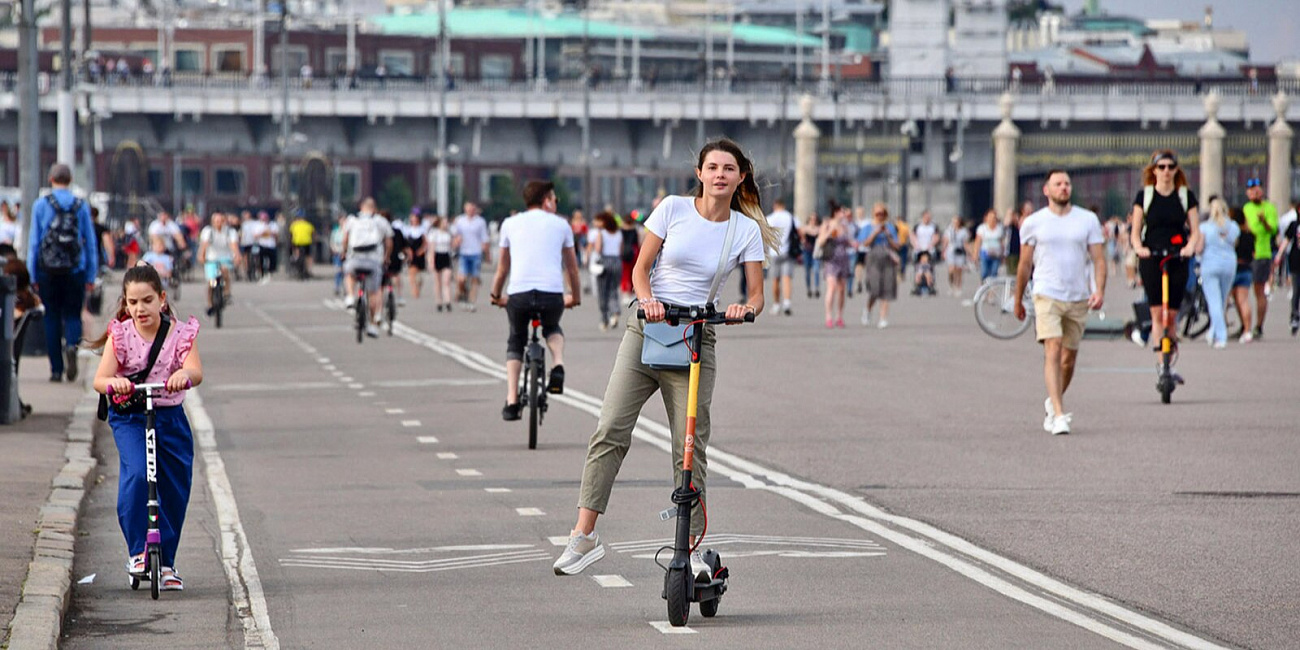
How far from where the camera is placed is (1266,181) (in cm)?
8375

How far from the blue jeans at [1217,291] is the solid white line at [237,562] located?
536 inches

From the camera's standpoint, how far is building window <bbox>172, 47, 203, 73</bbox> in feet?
424

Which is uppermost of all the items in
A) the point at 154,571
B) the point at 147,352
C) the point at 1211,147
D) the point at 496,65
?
the point at 496,65

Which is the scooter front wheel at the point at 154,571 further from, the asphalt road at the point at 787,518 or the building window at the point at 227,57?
the building window at the point at 227,57

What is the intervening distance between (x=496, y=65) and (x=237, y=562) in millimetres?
130308

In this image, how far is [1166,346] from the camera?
17484 mm

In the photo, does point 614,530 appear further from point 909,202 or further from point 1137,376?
point 909,202

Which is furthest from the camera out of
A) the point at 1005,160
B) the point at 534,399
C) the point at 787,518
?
the point at 1005,160

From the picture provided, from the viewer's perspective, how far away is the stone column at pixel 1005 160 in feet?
260

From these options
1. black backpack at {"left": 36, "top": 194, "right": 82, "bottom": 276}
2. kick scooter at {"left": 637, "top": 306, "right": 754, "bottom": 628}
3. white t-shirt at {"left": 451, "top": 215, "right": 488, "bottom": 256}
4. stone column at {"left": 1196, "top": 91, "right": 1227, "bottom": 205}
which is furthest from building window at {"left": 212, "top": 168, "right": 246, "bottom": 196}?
kick scooter at {"left": 637, "top": 306, "right": 754, "bottom": 628}

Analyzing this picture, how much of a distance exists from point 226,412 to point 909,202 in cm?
7265

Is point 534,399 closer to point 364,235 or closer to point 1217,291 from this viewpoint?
point 1217,291

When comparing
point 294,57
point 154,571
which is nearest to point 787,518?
point 154,571

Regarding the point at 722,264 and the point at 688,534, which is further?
the point at 722,264
